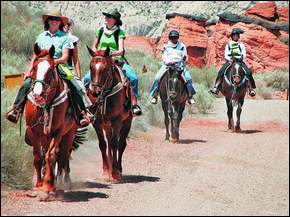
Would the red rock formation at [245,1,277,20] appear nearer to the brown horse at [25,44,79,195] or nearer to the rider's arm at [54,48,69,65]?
the rider's arm at [54,48,69,65]

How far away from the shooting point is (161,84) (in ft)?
61.5

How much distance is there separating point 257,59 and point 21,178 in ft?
113

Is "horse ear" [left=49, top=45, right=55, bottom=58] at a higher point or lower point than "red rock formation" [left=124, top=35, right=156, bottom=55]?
higher

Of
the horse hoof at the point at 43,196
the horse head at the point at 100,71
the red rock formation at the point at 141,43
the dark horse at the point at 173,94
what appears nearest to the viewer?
the horse hoof at the point at 43,196

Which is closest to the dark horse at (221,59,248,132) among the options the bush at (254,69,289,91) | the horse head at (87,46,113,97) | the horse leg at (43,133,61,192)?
the horse head at (87,46,113,97)

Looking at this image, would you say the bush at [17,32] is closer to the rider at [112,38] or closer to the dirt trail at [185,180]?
the dirt trail at [185,180]

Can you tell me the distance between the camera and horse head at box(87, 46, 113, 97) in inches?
445

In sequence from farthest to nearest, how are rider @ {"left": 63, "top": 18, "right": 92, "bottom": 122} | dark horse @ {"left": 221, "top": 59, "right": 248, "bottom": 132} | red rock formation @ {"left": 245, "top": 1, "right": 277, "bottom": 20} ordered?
red rock formation @ {"left": 245, "top": 1, "right": 277, "bottom": 20}
dark horse @ {"left": 221, "top": 59, "right": 248, "bottom": 132}
rider @ {"left": 63, "top": 18, "right": 92, "bottom": 122}

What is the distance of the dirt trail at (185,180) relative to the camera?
30.5ft

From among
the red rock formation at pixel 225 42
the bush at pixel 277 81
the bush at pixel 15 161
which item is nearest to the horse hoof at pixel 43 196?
the bush at pixel 15 161

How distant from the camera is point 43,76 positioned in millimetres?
9398

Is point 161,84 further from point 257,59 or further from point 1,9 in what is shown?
point 257,59

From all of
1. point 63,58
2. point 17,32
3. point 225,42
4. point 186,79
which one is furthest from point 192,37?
point 63,58

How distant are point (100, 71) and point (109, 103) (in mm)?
754
